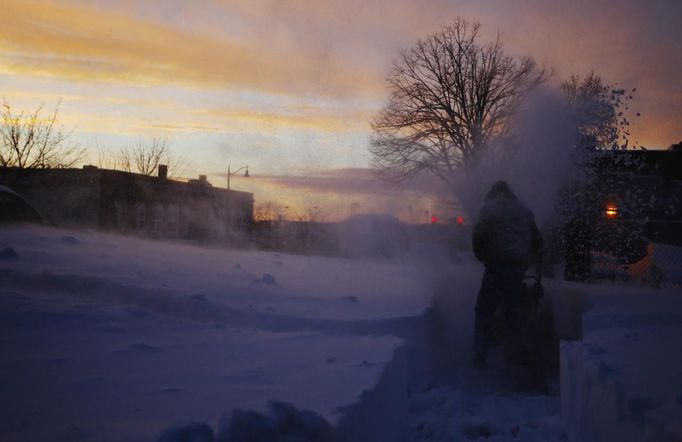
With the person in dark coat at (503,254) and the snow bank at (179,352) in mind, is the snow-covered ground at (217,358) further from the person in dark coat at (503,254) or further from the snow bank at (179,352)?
the person in dark coat at (503,254)

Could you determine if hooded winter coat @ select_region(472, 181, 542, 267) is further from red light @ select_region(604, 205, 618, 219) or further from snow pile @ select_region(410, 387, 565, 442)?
red light @ select_region(604, 205, 618, 219)

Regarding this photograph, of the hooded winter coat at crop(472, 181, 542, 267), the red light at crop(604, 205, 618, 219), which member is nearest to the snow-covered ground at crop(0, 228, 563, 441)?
the hooded winter coat at crop(472, 181, 542, 267)

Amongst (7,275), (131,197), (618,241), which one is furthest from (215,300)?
(131,197)

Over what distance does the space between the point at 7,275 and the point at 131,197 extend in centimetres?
2368

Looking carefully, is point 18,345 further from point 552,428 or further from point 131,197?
point 131,197

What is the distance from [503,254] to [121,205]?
78.2ft

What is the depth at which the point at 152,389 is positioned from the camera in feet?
8.81

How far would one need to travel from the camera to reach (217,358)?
3.43 m

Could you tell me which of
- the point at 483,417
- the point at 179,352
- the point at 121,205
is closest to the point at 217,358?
the point at 179,352

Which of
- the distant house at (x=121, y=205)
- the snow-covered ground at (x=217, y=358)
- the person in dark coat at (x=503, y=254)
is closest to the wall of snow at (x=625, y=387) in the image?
the snow-covered ground at (x=217, y=358)

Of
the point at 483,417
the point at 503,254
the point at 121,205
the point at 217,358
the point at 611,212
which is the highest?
the point at 121,205

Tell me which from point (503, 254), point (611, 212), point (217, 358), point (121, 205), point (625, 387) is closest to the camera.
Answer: point (625, 387)

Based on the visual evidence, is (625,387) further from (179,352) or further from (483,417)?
(179,352)

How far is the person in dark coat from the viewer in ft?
21.5
